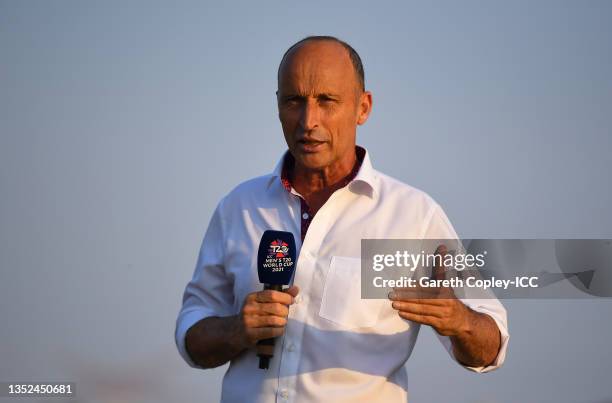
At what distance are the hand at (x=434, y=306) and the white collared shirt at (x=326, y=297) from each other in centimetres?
46

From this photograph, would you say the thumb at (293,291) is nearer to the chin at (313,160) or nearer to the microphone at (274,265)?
the microphone at (274,265)

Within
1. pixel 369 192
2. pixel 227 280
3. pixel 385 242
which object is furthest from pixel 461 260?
pixel 227 280

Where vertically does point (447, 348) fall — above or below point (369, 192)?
below

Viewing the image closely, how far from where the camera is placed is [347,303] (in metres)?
3.75

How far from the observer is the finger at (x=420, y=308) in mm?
3199

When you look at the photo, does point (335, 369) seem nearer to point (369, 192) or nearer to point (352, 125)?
point (369, 192)

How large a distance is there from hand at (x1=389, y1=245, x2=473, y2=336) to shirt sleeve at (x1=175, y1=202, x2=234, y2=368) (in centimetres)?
129

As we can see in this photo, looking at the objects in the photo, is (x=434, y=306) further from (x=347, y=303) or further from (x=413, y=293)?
(x=347, y=303)

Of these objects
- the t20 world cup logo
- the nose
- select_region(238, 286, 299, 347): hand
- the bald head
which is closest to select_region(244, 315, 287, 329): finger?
select_region(238, 286, 299, 347): hand

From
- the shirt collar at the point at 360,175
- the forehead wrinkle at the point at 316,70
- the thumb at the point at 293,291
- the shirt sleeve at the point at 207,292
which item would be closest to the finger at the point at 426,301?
the thumb at the point at 293,291

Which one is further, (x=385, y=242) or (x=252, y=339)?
(x=385, y=242)

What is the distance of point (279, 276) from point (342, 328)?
1.49ft

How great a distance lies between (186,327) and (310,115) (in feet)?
4.51

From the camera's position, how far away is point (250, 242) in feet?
13.4
